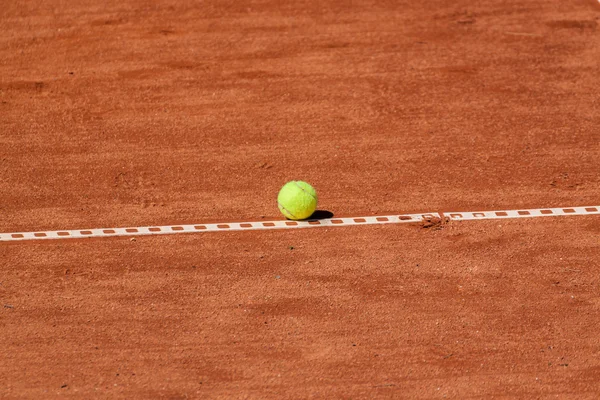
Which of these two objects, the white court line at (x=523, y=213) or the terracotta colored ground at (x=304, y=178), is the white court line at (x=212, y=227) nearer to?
the terracotta colored ground at (x=304, y=178)

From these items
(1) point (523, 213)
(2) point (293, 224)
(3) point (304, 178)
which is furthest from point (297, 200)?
(1) point (523, 213)

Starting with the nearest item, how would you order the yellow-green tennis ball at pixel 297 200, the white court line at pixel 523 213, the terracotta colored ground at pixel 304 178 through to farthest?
the terracotta colored ground at pixel 304 178
the yellow-green tennis ball at pixel 297 200
the white court line at pixel 523 213

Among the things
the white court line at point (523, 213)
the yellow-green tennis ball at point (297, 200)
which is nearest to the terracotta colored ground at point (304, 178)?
the white court line at point (523, 213)

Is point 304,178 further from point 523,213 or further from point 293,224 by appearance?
point 523,213

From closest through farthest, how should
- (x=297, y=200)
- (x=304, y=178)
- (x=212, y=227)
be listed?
(x=297, y=200), (x=212, y=227), (x=304, y=178)

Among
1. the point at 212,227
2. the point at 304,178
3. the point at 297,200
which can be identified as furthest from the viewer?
the point at 304,178
